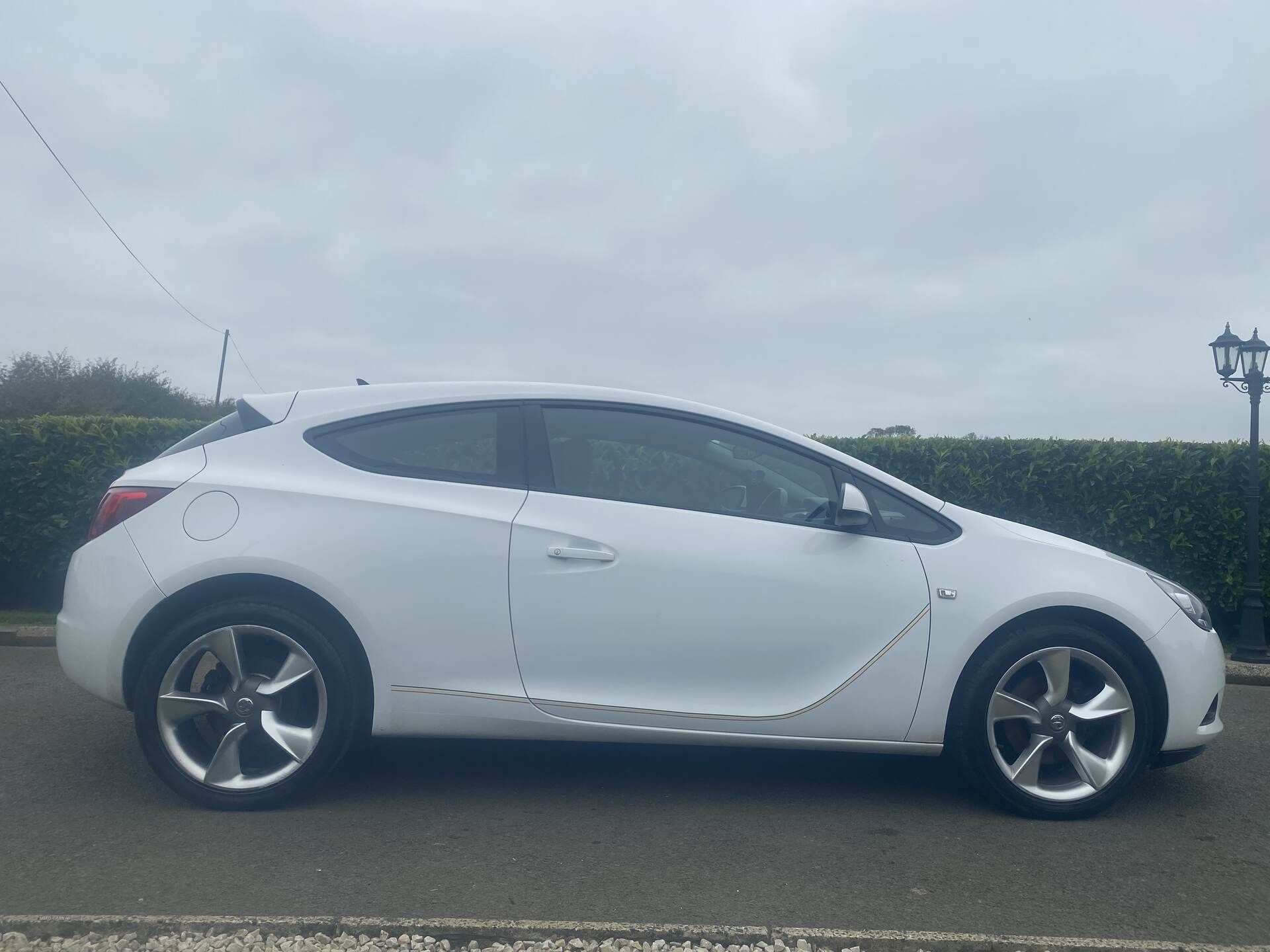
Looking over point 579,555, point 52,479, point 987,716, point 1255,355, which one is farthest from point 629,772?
point 1255,355

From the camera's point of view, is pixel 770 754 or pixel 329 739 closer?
pixel 329 739

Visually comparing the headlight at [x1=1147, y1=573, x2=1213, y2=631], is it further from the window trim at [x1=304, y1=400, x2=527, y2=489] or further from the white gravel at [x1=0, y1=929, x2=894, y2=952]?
the window trim at [x1=304, y1=400, x2=527, y2=489]

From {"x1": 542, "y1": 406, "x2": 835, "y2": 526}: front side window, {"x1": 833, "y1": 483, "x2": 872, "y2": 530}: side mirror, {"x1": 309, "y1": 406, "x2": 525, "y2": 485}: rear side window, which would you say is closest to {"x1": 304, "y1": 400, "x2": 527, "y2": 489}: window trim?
{"x1": 309, "y1": 406, "x2": 525, "y2": 485}: rear side window

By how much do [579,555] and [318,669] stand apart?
1038 mm

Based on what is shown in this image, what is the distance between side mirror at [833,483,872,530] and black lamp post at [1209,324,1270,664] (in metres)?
Result: 6.54

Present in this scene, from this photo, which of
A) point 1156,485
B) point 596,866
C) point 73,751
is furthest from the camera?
point 1156,485

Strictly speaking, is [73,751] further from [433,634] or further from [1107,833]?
[1107,833]

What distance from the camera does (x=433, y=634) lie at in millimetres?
Answer: 3715

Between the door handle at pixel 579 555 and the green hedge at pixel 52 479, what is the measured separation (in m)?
7.07

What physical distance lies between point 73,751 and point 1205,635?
494 cm

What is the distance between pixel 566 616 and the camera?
3727 millimetres

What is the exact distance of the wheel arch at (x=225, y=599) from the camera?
12.1 feet

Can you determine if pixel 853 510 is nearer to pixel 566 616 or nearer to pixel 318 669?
pixel 566 616

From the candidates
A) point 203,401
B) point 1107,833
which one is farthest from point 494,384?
point 203,401
